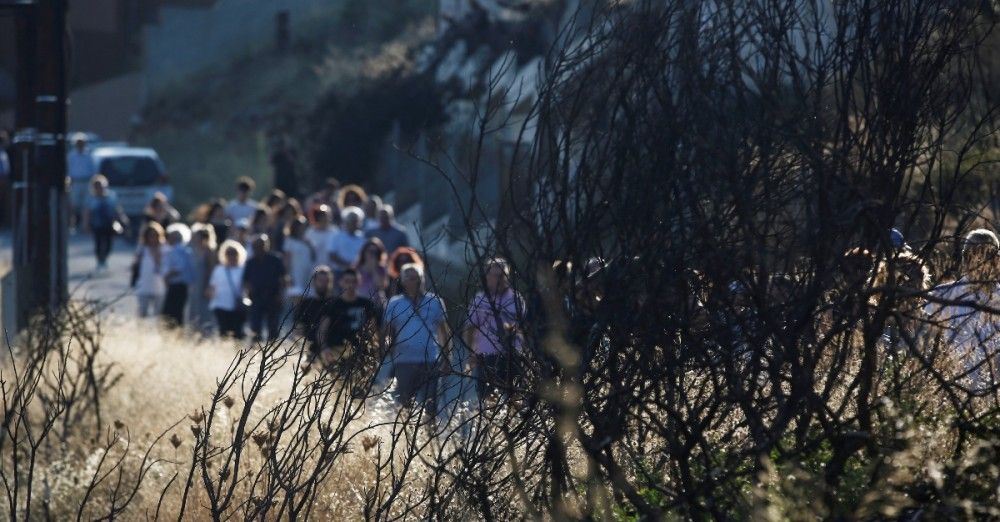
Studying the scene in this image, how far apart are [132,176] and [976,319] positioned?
29543 mm

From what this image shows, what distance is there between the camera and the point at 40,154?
1287cm

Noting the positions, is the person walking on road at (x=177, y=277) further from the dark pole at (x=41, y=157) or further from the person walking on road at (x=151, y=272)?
the dark pole at (x=41, y=157)

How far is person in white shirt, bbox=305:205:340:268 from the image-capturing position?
16797 mm

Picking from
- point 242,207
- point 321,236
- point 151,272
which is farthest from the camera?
point 242,207

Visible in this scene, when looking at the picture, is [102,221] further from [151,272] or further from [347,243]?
[347,243]

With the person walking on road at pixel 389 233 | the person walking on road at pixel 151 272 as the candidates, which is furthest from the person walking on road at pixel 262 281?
the person walking on road at pixel 151 272

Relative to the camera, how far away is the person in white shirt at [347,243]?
1645 cm

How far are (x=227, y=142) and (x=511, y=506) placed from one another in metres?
42.5

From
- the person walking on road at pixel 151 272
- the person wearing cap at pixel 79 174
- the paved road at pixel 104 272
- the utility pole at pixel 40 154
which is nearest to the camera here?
the utility pole at pixel 40 154

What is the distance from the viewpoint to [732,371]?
5102 mm

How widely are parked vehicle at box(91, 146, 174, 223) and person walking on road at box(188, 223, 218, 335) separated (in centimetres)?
1666

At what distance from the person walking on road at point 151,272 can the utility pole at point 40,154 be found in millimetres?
4114

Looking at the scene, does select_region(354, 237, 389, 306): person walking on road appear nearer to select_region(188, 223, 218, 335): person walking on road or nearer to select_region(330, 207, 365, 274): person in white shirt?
select_region(330, 207, 365, 274): person in white shirt

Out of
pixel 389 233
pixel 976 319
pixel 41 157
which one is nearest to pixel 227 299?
pixel 389 233
